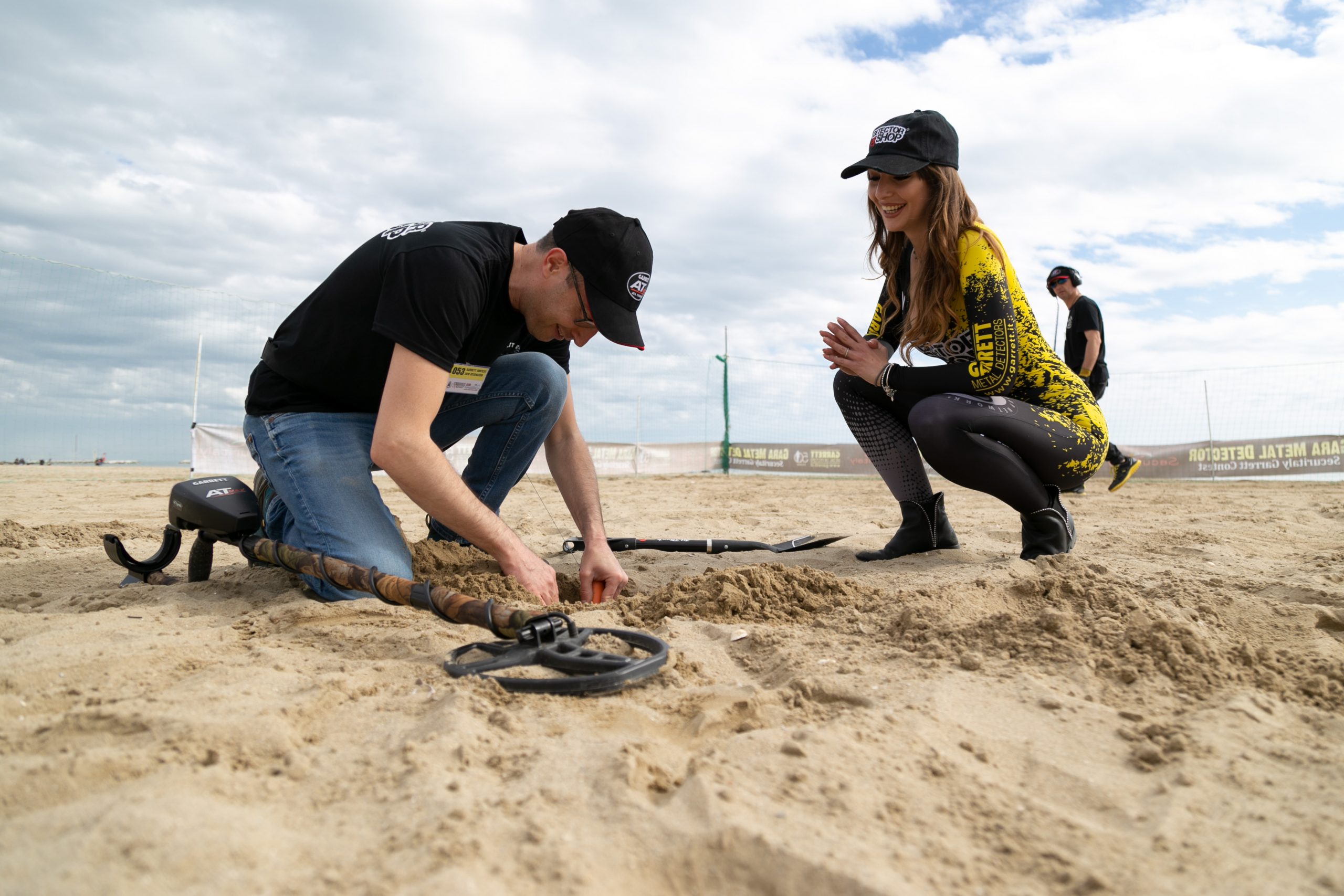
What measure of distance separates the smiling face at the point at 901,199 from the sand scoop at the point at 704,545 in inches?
45.7

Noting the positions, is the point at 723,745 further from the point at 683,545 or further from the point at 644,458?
the point at 644,458

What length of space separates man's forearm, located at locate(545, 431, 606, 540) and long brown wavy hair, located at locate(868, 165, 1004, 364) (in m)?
1.13

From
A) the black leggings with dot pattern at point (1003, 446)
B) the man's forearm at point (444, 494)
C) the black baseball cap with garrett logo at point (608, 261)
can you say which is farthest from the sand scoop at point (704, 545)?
the black baseball cap with garrett logo at point (608, 261)

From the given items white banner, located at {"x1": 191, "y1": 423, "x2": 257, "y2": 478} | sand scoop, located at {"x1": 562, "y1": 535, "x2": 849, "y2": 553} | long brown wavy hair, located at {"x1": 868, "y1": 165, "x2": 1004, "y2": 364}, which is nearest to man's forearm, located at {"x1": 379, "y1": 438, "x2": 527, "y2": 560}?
sand scoop, located at {"x1": 562, "y1": 535, "x2": 849, "y2": 553}

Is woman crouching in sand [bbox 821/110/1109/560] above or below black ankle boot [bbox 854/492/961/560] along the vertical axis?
above

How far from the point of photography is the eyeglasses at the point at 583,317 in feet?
6.63

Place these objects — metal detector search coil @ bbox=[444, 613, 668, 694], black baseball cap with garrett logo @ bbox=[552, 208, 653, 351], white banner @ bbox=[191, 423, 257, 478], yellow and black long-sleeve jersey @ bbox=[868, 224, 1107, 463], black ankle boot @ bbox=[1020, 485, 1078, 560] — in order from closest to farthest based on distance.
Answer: metal detector search coil @ bbox=[444, 613, 668, 694]
black baseball cap with garrett logo @ bbox=[552, 208, 653, 351]
yellow and black long-sleeve jersey @ bbox=[868, 224, 1107, 463]
black ankle boot @ bbox=[1020, 485, 1078, 560]
white banner @ bbox=[191, 423, 257, 478]

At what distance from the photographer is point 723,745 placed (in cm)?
110

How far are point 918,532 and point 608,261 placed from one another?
1453mm

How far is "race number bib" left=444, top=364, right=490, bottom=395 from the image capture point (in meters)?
2.31

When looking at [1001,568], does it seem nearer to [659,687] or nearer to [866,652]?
[866,652]

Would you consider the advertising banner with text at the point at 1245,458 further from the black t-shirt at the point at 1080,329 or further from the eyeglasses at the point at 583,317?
the eyeglasses at the point at 583,317

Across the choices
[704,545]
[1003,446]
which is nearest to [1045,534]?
[1003,446]

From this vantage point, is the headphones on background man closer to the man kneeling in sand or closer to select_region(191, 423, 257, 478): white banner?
the man kneeling in sand
